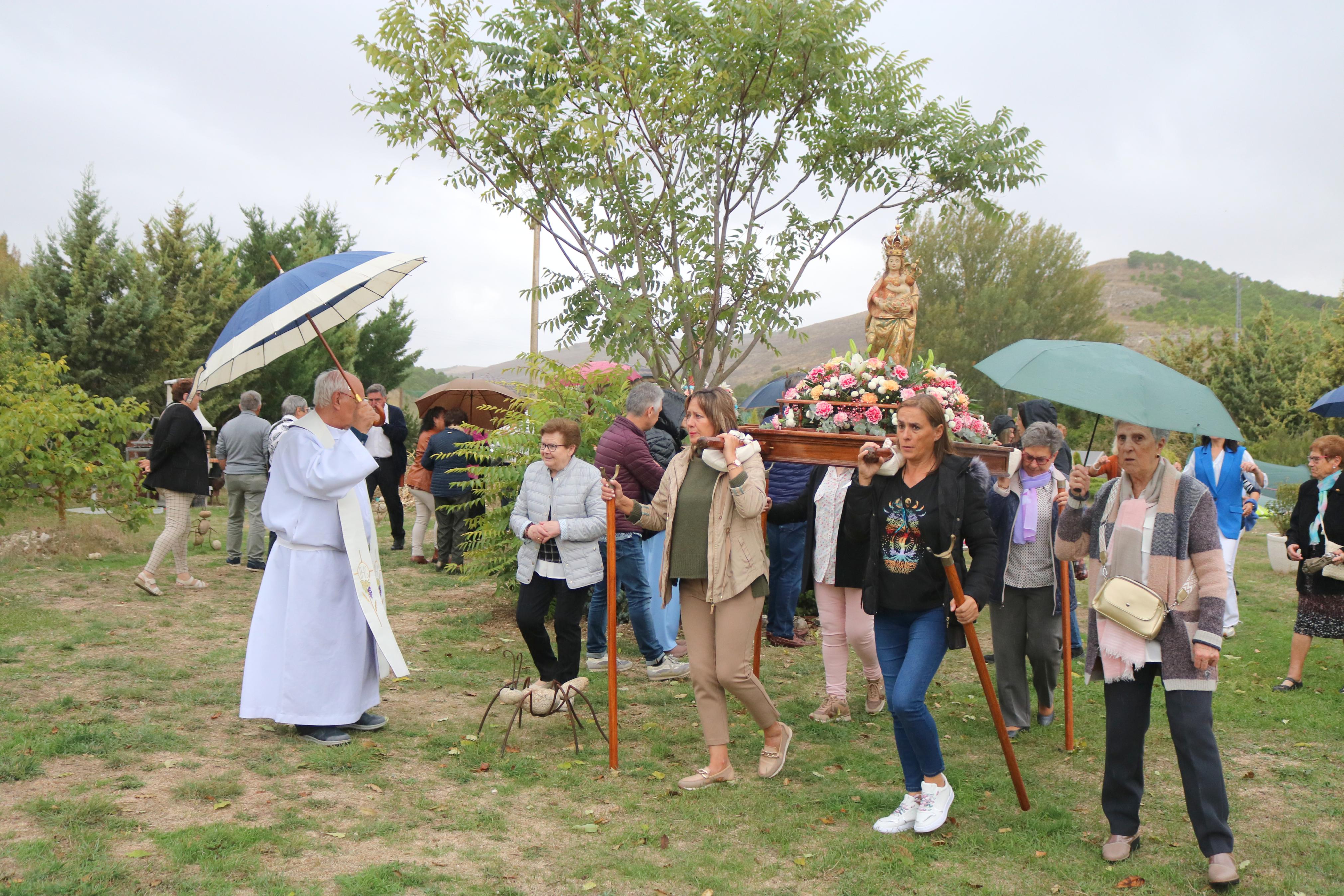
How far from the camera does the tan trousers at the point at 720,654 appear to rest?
5.15 meters

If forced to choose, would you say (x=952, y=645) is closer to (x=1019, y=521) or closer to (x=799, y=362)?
(x=1019, y=521)

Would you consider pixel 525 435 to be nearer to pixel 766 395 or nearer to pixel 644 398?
pixel 644 398

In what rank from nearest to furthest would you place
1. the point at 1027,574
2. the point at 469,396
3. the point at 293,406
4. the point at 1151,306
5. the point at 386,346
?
the point at 1027,574
the point at 293,406
the point at 469,396
the point at 386,346
the point at 1151,306

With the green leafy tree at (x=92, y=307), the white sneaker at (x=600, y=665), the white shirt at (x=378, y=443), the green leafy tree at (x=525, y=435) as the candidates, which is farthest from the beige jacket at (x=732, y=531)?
the green leafy tree at (x=92, y=307)

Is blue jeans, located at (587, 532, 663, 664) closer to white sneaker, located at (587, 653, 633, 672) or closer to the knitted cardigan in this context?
white sneaker, located at (587, 653, 633, 672)

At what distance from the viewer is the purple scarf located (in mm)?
6203

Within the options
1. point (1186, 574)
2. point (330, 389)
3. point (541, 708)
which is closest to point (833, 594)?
point (541, 708)

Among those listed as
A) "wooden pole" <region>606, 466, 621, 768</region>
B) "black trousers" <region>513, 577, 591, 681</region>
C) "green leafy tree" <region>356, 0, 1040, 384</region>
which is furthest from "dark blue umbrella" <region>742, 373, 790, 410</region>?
"wooden pole" <region>606, 466, 621, 768</region>

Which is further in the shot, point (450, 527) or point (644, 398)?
point (450, 527)

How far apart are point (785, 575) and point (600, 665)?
1962 millimetres

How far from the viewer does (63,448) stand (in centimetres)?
1136

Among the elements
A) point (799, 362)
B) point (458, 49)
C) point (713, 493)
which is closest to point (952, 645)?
point (713, 493)

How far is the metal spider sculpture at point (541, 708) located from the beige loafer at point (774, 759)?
3.16ft

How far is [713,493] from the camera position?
5309 millimetres
